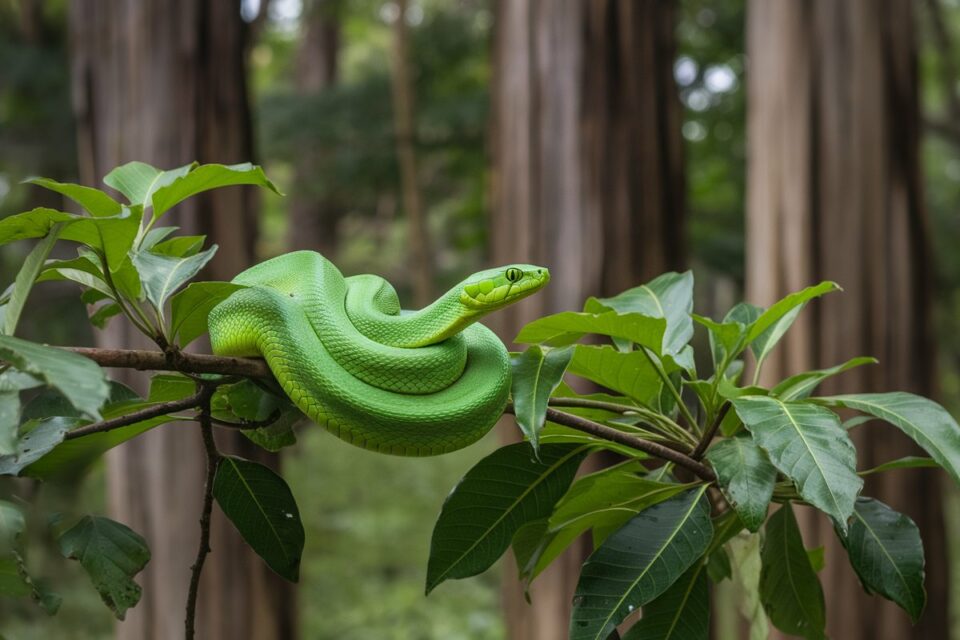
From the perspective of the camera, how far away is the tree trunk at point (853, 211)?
3152 mm

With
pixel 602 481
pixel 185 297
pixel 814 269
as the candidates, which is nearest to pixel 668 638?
pixel 602 481

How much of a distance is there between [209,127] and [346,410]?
97.1 inches

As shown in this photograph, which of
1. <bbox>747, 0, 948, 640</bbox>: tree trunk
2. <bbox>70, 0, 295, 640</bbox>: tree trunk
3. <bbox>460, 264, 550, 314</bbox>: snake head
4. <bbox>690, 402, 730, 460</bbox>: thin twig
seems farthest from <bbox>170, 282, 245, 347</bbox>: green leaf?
<bbox>747, 0, 948, 640</bbox>: tree trunk

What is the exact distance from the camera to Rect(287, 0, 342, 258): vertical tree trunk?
669 centimetres

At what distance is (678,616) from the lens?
42.3 inches

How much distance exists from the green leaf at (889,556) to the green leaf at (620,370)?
287 mm

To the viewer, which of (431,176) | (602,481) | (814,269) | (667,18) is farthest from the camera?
(431,176)

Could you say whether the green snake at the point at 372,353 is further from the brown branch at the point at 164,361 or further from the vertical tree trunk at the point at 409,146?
the vertical tree trunk at the point at 409,146

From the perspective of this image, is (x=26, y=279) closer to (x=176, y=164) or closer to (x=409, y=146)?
(x=176, y=164)

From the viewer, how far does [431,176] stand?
8344mm

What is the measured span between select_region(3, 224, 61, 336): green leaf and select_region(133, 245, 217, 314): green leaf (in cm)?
10

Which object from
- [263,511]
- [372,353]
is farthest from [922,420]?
[263,511]

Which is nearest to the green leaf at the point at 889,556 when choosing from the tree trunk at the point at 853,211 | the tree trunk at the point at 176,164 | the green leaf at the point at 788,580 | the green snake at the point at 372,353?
the green leaf at the point at 788,580

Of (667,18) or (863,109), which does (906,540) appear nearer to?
(863,109)
